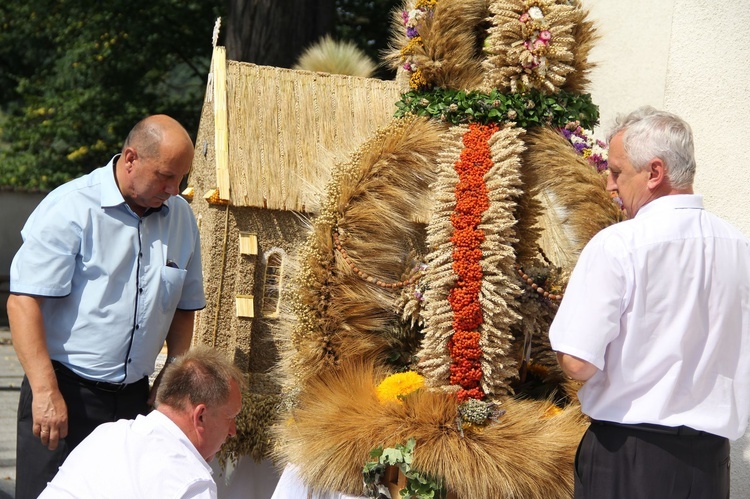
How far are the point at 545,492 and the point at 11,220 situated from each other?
1149 centimetres

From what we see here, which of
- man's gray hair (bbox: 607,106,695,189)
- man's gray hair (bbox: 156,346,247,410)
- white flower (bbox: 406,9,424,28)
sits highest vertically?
white flower (bbox: 406,9,424,28)

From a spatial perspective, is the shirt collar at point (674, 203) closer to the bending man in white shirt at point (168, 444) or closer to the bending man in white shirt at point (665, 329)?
the bending man in white shirt at point (665, 329)

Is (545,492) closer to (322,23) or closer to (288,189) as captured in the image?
(288,189)

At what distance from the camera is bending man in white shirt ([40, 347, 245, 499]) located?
2084 mm

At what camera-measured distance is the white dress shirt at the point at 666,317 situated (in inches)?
93.7

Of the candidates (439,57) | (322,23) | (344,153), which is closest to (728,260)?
(439,57)

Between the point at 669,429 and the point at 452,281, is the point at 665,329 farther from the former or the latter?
the point at 452,281

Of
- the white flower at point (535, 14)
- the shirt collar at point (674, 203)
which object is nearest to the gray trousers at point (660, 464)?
the shirt collar at point (674, 203)

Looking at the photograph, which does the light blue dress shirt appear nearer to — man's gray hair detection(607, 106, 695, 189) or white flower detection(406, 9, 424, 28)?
white flower detection(406, 9, 424, 28)

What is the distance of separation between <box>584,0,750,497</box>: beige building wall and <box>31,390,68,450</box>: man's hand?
2792 millimetres

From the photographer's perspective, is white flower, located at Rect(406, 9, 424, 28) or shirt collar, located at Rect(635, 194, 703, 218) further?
white flower, located at Rect(406, 9, 424, 28)

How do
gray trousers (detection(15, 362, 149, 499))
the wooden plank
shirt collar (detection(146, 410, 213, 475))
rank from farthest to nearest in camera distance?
the wooden plank
gray trousers (detection(15, 362, 149, 499))
shirt collar (detection(146, 410, 213, 475))

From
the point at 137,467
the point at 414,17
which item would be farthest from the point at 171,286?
the point at 414,17

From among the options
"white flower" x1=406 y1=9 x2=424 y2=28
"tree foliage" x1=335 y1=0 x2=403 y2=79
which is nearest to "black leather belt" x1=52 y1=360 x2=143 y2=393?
"white flower" x1=406 y1=9 x2=424 y2=28
